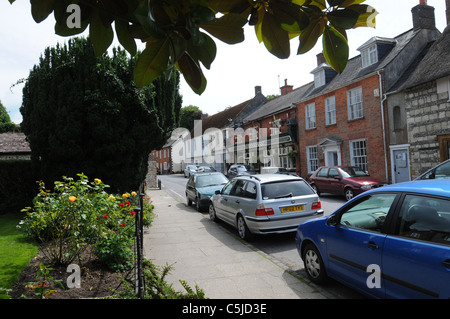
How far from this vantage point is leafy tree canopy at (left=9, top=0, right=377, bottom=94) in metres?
1.11

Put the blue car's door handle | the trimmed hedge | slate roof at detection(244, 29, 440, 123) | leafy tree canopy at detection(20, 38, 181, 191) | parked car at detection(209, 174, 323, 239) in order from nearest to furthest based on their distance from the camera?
the blue car's door handle, parked car at detection(209, 174, 323, 239), leafy tree canopy at detection(20, 38, 181, 191), the trimmed hedge, slate roof at detection(244, 29, 440, 123)

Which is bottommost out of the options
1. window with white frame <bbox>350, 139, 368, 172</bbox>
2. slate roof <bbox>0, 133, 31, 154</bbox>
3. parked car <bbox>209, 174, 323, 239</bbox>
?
parked car <bbox>209, 174, 323, 239</bbox>

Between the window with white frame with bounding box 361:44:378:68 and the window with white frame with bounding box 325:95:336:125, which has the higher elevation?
the window with white frame with bounding box 361:44:378:68

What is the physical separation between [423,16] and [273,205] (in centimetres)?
1825

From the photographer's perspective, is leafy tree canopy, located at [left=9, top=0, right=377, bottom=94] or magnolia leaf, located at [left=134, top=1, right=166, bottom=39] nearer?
magnolia leaf, located at [left=134, top=1, right=166, bottom=39]

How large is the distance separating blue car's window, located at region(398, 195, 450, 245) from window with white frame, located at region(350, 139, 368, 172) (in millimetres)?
16396

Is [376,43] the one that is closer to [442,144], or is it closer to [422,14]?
[422,14]

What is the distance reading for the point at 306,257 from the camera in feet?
16.0

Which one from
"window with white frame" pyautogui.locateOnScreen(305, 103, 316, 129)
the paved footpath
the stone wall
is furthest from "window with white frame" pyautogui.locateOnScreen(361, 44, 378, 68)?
the paved footpath

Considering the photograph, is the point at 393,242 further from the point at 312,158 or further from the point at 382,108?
the point at 312,158

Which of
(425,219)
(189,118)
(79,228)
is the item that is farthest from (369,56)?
(189,118)

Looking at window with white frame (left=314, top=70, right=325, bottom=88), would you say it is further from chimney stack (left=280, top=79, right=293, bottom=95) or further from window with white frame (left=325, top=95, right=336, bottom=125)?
chimney stack (left=280, top=79, right=293, bottom=95)

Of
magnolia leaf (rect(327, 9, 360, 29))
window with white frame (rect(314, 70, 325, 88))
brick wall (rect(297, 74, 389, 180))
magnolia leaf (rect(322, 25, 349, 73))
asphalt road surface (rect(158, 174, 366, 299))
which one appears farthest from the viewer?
window with white frame (rect(314, 70, 325, 88))
